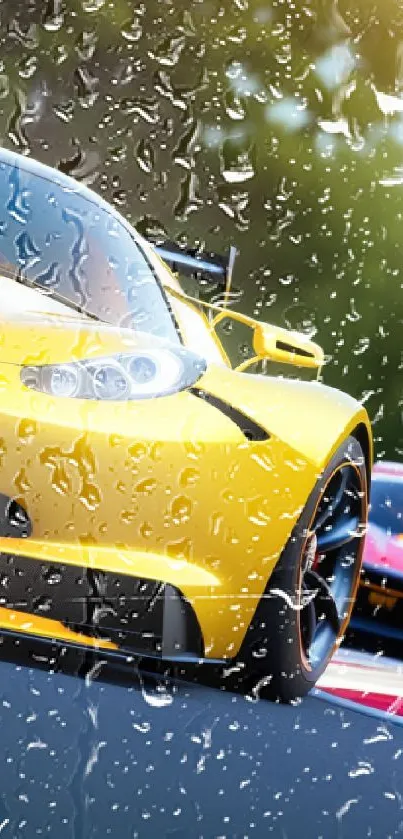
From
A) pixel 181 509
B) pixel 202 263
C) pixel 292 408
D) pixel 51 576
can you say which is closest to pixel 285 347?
pixel 292 408

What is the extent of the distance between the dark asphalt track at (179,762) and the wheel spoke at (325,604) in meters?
0.16

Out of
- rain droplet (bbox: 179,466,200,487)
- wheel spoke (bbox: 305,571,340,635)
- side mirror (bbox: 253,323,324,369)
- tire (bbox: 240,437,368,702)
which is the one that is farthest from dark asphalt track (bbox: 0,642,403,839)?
side mirror (bbox: 253,323,324,369)

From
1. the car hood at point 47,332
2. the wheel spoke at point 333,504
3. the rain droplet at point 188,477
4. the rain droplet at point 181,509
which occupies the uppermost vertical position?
the car hood at point 47,332

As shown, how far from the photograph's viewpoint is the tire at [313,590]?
1620mm

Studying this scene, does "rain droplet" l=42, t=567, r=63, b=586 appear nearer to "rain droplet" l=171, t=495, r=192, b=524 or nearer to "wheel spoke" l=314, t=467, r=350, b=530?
"rain droplet" l=171, t=495, r=192, b=524

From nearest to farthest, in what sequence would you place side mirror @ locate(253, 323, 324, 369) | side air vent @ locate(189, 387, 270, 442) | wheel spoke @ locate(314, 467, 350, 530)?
side air vent @ locate(189, 387, 270, 442) → wheel spoke @ locate(314, 467, 350, 530) → side mirror @ locate(253, 323, 324, 369)

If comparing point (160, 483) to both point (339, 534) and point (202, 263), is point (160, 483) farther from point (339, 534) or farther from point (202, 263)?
point (202, 263)

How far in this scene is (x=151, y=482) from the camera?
1500 mm

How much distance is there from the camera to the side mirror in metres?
1.86

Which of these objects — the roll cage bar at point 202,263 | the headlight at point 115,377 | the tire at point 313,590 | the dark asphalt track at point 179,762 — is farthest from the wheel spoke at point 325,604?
the roll cage bar at point 202,263

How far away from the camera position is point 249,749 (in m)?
1.40

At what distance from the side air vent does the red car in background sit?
39 centimetres

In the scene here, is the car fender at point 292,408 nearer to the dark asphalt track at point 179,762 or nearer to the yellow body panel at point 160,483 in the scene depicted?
the yellow body panel at point 160,483

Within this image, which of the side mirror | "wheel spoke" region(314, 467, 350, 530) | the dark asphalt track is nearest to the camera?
the dark asphalt track
